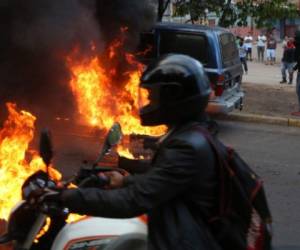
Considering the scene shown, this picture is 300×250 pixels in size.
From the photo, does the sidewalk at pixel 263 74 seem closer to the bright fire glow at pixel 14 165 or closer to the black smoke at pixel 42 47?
the black smoke at pixel 42 47

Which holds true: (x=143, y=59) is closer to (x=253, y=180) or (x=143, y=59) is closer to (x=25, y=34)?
(x=25, y=34)

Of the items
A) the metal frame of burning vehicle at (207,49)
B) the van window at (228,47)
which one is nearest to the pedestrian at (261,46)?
the van window at (228,47)

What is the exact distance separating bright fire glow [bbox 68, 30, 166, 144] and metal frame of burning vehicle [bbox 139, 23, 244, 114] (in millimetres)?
454

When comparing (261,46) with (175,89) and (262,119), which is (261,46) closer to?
(262,119)

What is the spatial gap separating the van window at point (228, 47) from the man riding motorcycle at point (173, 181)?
320 inches

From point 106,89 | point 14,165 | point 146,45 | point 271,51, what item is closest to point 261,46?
point 271,51

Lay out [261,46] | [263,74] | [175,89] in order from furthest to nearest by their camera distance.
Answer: [261,46]
[263,74]
[175,89]

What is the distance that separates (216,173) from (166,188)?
7.5 inches

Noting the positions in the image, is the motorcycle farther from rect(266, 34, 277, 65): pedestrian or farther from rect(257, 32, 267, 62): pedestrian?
rect(257, 32, 267, 62): pedestrian

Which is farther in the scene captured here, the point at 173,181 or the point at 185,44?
the point at 185,44

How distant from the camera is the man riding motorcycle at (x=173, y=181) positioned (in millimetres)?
2084

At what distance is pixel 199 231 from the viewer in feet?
6.84

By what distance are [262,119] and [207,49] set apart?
2.32 m

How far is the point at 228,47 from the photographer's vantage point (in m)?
10.8
